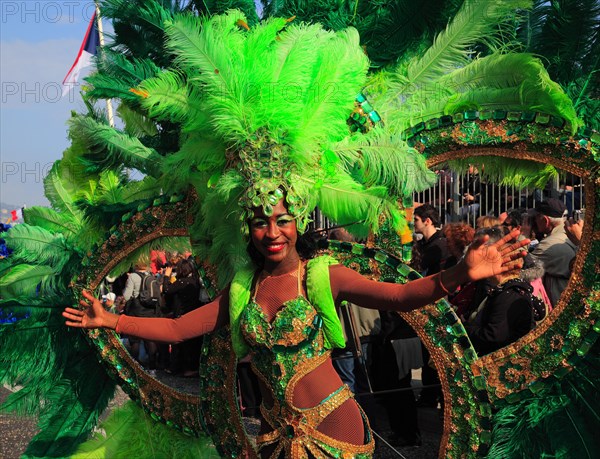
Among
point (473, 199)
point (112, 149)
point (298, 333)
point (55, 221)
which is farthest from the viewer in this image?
point (473, 199)

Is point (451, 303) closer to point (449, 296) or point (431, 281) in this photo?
point (449, 296)

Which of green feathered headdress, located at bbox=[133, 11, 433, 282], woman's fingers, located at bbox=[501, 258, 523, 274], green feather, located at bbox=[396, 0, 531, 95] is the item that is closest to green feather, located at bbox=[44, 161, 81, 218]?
green feathered headdress, located at bbox=[133, 11, 433, 282]

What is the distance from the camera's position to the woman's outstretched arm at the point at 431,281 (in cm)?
250

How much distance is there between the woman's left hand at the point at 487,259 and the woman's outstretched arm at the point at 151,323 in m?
1.05

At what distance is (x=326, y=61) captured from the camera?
117 inches

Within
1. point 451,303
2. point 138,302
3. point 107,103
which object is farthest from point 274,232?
point 138,302

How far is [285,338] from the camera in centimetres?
278

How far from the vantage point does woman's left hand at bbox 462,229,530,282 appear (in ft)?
8.18

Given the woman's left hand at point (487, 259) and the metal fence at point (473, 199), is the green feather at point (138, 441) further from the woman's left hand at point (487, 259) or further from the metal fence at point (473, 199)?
the metal fence at point (473, 199)

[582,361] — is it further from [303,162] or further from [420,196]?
[420,196]

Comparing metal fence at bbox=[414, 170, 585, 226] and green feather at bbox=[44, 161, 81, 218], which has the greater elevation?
green feather at bbox=[44, 161, 81, 218]

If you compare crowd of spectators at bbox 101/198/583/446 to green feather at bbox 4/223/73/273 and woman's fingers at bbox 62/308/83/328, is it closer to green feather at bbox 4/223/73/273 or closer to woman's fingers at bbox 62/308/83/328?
green feather at bbox 4/223/73/273

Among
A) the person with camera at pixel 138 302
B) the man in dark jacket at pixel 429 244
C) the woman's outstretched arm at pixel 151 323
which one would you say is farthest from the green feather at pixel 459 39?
the person with camera at pixel 138 302

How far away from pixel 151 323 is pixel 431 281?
1.12 meters
